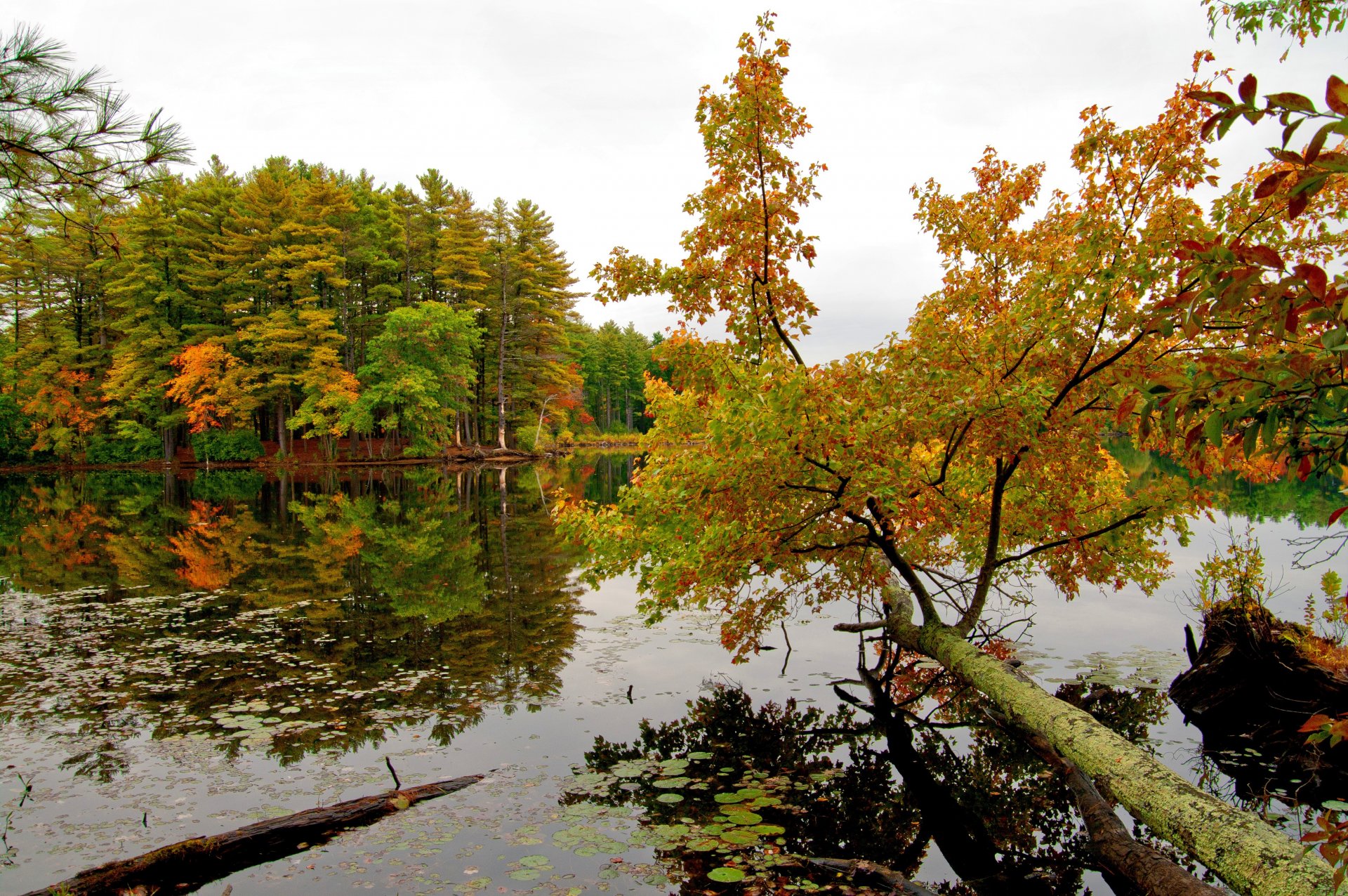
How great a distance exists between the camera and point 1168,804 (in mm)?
4586

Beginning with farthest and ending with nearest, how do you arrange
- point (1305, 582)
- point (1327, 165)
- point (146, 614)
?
point (1305, 582), point (146, 614), point (1327, 165)

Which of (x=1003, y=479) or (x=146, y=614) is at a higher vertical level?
(x=1003, y=479)

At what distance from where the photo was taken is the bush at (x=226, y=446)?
133 feet

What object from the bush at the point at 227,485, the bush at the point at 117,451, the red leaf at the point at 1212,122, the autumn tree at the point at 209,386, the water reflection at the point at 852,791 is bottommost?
the water reflection at the point at 852,791

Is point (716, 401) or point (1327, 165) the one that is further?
point (716, 401)

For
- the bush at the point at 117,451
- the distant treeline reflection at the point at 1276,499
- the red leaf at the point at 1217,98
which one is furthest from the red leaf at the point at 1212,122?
the bush at the point at 117,451

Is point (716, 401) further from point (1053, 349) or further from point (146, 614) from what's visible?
point (146, 614)

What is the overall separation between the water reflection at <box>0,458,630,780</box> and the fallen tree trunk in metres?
4.81

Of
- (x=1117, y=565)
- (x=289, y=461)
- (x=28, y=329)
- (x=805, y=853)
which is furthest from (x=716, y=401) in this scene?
(x=28, y=329)

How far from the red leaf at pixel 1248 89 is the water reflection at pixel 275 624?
720cm

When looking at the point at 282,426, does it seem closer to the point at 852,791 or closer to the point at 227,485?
the point at 227,485

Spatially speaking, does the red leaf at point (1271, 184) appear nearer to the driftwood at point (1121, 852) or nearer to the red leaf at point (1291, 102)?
the red leaf at point (1291, 102)

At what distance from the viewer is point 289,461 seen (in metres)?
41.3

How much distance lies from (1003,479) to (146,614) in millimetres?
11940
